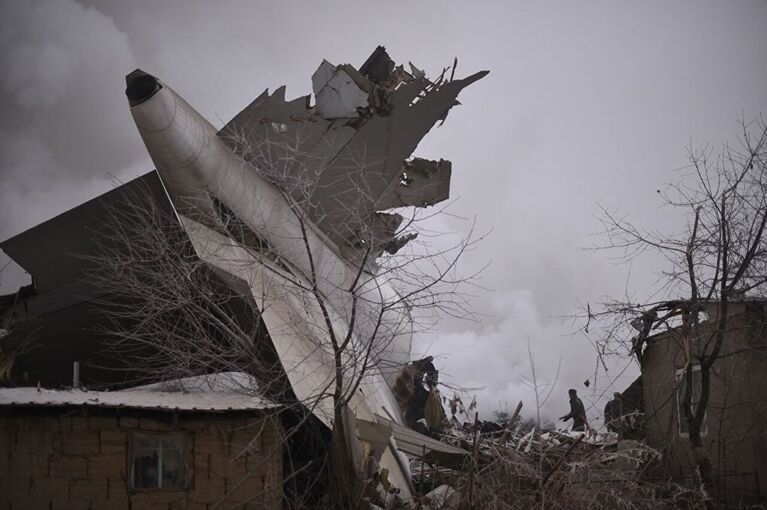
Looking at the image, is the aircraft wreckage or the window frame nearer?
the window frame

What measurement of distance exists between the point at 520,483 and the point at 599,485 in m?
0.85

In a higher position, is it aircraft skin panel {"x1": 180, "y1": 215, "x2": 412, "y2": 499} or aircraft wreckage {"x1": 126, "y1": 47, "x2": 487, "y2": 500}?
aircraft wreckage {"x1": 126, "y1": 47, "x2": 487, "y2": 500}

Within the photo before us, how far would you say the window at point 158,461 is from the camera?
332 inches

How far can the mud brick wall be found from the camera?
8.09 metres

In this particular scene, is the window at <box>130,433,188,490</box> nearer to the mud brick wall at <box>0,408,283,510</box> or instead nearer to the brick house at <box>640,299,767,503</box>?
the mud brick wall at <box>0,408,283,510</box>

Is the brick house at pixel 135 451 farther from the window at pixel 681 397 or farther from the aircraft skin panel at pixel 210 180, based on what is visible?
the window at pixel 681 397

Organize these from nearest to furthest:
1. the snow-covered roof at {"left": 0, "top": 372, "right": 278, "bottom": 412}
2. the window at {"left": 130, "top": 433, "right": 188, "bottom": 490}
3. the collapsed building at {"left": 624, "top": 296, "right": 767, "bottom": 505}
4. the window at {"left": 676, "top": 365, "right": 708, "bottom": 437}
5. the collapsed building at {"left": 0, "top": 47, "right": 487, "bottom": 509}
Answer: the snow-covered roof at {"left": 0, "top": 372, "right": 278, "bottom": 412} < the collapsed building at {"left": 0, "top": 47, "right": 487, "bottom": 509} < the window at {"left": 130, "top": 433, "right": 188, "bottom": 490} < the collapsed building at {"left": 624, "top": 296, "right": 767, "bottom": 505} < the window at {"left": 676, "top": 365, "right": 708, "bottom": 437}

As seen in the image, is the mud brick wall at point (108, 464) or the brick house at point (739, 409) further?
the brick house at point (739, 409)

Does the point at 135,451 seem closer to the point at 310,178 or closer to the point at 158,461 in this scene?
the point at 158,461

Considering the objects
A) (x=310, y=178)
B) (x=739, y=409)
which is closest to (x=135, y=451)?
(x=310, y=178)

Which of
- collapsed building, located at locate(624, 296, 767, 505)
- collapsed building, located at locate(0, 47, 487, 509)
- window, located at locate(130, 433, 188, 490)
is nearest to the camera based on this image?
collapsed building, located at locate(0, 47, 487, 509)

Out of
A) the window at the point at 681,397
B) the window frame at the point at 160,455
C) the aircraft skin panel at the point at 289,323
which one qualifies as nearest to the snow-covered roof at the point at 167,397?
the window frame at the point at 160,455

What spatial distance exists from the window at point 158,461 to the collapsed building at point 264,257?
0.04 m

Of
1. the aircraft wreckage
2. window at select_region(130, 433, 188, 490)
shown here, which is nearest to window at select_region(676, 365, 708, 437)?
the aircraft wreckage
